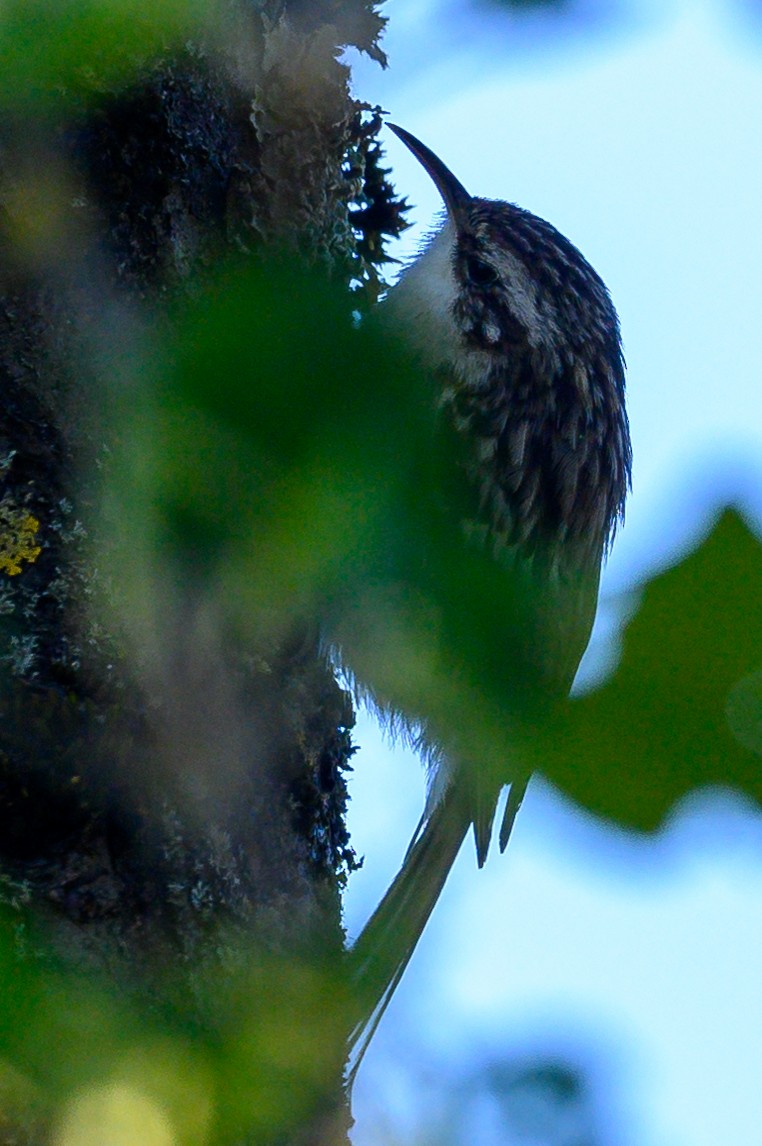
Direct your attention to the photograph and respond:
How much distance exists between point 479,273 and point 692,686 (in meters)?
2.43

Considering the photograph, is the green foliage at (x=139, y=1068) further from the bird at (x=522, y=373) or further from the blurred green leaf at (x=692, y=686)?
the bird at (x=522, y=373)

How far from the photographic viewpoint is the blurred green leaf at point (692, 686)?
0.39 m

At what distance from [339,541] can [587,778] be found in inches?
8.0

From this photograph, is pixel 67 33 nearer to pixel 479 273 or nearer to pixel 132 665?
pixel 132 665

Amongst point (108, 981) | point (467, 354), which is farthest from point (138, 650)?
point (467, 354)

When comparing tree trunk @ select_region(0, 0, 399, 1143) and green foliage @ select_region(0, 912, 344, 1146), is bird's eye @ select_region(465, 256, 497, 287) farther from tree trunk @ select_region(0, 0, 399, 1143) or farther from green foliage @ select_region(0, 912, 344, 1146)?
green foliage @ select_region(0, 912, 344, 1146)

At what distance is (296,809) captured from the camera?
1605mm

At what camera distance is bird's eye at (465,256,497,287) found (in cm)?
271

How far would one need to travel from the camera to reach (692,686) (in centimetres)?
39

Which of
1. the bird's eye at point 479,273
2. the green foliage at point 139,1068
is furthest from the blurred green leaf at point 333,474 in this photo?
the bird's eye at point 479,273

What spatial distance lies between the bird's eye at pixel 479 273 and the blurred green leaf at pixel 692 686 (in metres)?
2.39

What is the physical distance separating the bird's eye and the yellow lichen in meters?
1.60

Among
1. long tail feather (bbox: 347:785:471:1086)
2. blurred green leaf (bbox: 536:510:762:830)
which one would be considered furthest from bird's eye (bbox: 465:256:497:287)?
blurred green leaf (bbox: 536:510:762:830)

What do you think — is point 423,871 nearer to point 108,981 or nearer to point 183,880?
point 183,880
